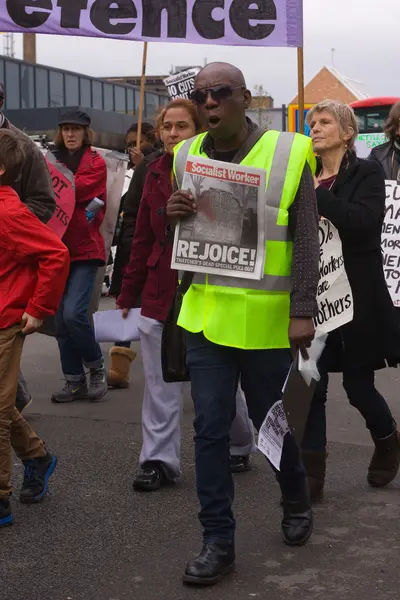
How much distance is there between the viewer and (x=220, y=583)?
4262mm

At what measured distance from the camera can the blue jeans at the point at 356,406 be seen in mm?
5441

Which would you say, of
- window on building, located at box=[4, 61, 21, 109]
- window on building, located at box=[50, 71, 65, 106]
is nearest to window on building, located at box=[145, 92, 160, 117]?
window on building, located at box=[50, 71, 65, 106]

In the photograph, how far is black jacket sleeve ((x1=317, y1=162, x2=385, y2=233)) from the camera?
5301mm

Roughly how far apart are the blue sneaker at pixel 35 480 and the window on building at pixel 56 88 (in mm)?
50661

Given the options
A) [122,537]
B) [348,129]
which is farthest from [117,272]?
[122,537]

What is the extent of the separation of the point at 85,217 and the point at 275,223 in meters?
3.91

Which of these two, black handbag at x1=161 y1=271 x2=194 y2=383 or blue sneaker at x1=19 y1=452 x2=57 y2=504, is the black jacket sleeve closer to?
black handbag at x1=161 y1=271 x2=194 y2=383

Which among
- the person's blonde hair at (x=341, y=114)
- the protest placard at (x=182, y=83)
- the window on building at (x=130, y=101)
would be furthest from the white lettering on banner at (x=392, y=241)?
the window on building at (x=130, y=101)

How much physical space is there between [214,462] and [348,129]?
1976 mm

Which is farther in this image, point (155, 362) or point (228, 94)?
point (155, 362)

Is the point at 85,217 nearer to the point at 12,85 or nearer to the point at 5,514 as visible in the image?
the point at 5,514

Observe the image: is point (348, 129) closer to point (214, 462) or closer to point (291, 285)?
point (291, 285)

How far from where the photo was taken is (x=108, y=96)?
60094 millimetres

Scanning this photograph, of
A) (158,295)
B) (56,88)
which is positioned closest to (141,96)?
(158,295)
